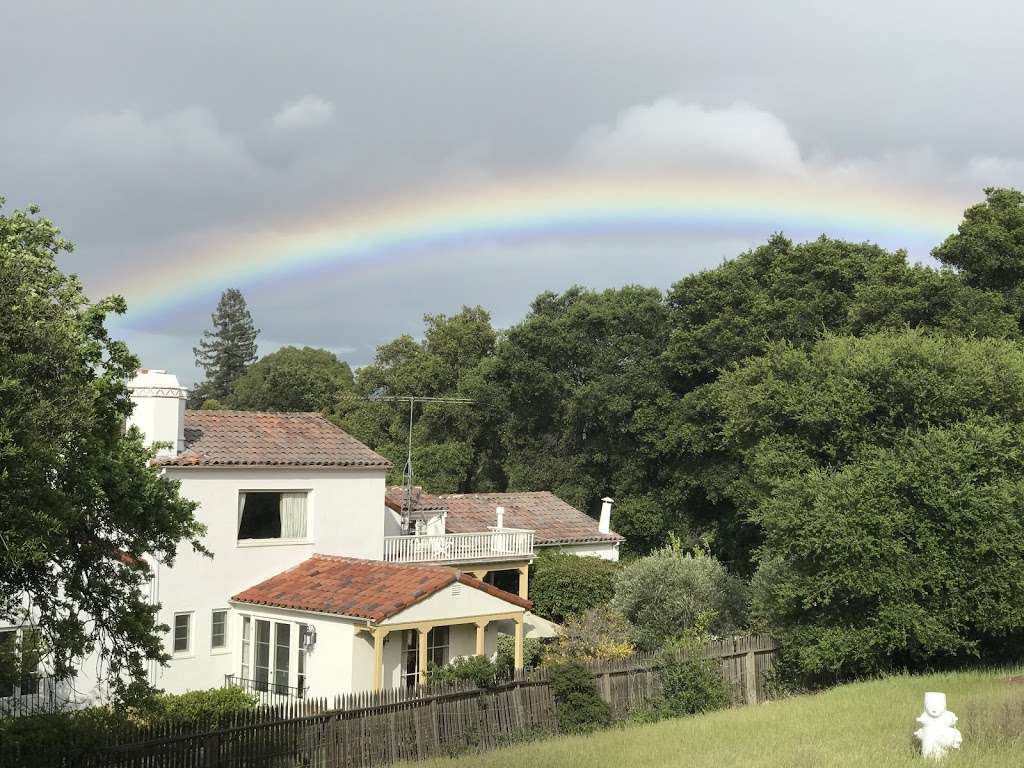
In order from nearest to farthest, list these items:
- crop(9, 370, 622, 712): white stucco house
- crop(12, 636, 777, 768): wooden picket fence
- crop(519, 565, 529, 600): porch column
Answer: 1. crop(12, 636, 777, 768): wooden picket fence
2. crop(9, 370, 622, 712): white stucco house
3. crop(519, 565, 529, 600): porch column

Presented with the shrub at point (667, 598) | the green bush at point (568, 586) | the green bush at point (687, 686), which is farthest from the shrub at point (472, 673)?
the green bush at point (568, 586)

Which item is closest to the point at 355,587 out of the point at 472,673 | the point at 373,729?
the point at 472,673

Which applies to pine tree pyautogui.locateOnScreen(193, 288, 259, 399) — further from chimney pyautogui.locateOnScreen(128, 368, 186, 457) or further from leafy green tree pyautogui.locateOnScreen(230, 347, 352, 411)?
chimney pyautogui.locateOnScreen(128, 368, 186, 457)

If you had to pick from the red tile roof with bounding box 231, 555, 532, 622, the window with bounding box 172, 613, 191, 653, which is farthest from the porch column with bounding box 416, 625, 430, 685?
the window with bounding box 172, 613, 191, 653

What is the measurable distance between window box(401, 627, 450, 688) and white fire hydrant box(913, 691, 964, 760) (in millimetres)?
13582

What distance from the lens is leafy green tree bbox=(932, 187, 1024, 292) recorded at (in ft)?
137

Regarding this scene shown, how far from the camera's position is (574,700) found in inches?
824

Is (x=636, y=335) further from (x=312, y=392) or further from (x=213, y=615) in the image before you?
(x=312, y=392)

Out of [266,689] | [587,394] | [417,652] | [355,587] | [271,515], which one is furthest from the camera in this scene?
[587,394]

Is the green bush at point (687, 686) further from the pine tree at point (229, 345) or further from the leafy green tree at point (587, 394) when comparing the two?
the pine tree at point (229, 345)

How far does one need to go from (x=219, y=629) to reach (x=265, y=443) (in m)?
5.01

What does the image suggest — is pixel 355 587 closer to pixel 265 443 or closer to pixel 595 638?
pixel 265 443

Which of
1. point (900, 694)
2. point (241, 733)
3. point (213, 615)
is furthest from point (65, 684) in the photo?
point (900, 694)

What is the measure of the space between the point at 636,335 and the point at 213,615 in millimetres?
30934
